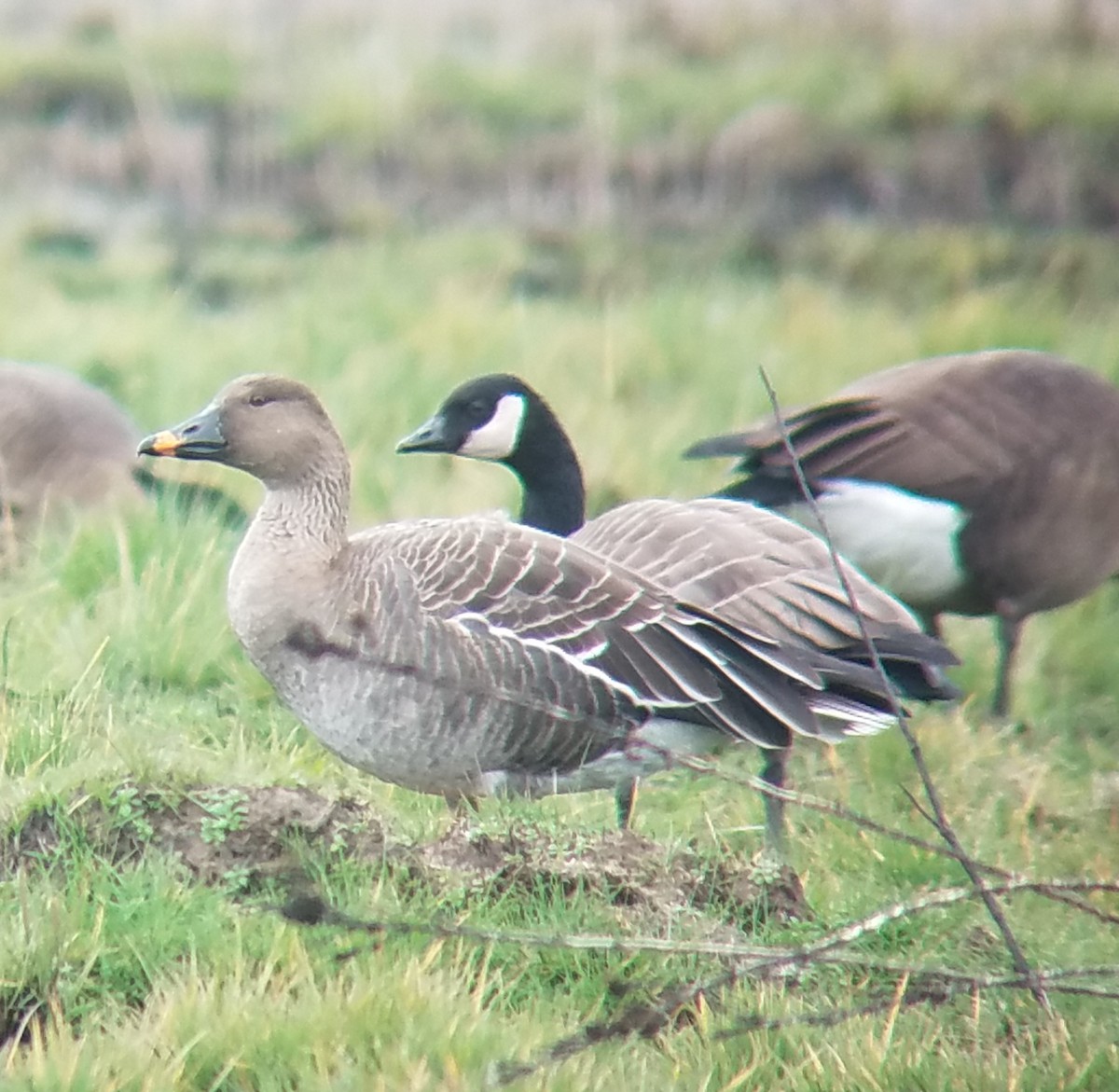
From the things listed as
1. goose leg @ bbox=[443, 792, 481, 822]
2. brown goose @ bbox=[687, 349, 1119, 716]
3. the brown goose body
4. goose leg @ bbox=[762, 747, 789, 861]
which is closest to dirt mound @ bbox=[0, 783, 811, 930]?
goose leg @ bbox=[443, 792, 481, 822]

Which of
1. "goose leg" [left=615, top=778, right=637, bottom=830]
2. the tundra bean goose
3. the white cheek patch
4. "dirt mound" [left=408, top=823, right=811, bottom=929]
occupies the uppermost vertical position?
the white cheek patch

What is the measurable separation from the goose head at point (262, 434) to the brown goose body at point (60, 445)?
7.22 ft

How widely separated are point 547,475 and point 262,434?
133cm

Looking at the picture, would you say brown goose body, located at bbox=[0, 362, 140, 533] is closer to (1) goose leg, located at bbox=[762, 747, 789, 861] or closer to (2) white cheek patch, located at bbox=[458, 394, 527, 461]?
(2) white cheek patch, located at bbox=[458, 394, 527, 461]

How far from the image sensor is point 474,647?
456cm

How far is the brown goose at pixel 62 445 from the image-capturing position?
7055 mm

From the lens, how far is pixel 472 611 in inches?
181

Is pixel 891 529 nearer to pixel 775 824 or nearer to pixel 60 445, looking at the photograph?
pixel 775 824

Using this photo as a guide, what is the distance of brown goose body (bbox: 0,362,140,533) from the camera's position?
280 inches

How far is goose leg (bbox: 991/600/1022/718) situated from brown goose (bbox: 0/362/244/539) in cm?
311


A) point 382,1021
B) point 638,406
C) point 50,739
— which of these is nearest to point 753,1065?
point 382,1021

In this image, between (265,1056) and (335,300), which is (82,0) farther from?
(265,1056)

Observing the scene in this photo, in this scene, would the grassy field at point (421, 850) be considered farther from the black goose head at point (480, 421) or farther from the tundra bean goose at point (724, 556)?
the black goose head at point (480, 421)

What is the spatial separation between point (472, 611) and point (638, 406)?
4.29m
